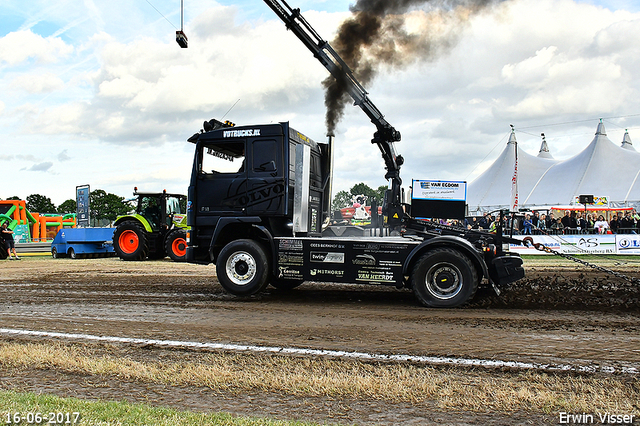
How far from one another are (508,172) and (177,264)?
3264cm

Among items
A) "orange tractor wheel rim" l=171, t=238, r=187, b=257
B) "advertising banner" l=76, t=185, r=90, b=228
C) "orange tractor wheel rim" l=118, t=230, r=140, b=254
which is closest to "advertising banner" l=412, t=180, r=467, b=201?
"orange tractor wheel rim" l=171, t=238, r=187, b=257

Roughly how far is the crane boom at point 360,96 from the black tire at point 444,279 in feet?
6.98

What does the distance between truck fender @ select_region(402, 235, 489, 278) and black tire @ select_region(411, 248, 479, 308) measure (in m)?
0.09

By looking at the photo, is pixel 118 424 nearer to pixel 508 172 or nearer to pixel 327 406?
pixel 327 406

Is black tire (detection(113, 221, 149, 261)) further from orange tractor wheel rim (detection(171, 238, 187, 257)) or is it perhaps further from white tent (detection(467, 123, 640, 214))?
white tent (detection(467, 123, 640, 214))

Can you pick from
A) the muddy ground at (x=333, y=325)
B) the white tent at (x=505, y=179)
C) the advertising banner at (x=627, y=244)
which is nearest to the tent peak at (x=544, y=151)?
the white tent at (x=505, y=179)

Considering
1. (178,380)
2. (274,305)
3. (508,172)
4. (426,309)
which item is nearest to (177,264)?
(274,305)

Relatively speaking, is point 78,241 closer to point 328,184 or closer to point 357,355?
point 328,184

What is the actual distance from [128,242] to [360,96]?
1018 centimetres

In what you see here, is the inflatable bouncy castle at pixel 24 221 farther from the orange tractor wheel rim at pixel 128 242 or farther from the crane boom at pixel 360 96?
the crane boom at pixel 360 96

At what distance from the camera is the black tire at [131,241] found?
16469 millimetres

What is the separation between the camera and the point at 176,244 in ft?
53.4

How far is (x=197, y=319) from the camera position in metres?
6.73

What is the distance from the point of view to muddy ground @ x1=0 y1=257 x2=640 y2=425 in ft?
12.0
